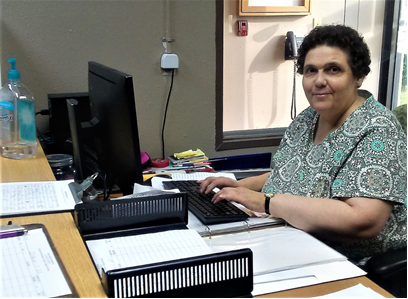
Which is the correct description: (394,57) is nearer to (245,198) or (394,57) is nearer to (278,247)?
(245,198)

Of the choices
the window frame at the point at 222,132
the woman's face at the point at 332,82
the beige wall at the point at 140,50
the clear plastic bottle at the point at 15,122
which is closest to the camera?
the woman's face at the point at 332,82

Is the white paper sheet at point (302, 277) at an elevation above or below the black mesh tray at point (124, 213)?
below

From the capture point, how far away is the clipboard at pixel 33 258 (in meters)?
0.86

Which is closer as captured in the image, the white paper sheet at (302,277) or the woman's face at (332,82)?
the white paper sheet at (302,277)

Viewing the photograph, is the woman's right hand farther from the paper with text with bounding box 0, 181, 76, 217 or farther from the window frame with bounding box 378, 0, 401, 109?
the window frame with bounding box 378, 0, 401, 109

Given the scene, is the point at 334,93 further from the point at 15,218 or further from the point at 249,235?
the point at 15,218

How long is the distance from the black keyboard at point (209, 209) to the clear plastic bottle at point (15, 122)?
28.6 inches

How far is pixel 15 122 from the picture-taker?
1989mm

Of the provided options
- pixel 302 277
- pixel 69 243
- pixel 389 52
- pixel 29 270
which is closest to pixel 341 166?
pixel 302 277

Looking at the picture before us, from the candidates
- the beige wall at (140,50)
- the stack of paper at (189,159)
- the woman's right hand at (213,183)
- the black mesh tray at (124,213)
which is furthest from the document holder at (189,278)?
the beige wall at (140,50)

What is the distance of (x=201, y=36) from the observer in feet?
8.39

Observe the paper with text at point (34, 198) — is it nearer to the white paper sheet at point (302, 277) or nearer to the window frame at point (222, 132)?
the white paper sheet at point (302, 277)

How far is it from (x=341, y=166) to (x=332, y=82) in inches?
11.0

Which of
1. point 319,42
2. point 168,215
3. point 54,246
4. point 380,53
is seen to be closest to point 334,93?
point 319,42
